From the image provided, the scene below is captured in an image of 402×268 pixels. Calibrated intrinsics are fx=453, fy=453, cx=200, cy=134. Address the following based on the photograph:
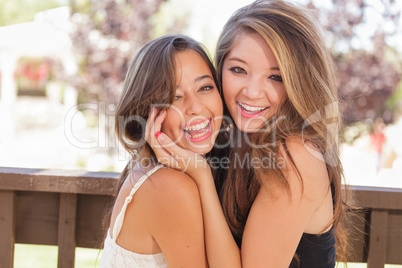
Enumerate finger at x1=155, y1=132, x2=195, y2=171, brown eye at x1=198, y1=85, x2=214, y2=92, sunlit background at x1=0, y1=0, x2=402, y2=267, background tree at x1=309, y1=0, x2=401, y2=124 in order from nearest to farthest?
finger at x1=155, y1=132, x2=195, y2=171 → brown eye at x1=198, y1=85, x2=214, y2=92 → background tree at x1=309, y1=0, x2=401, y2=124 → sunlit background at x1=0, y1=0, x2=402, y2=267

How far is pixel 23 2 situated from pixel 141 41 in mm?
18149

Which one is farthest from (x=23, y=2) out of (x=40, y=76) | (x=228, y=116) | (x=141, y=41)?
(x=228, y=116)

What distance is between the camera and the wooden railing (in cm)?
216

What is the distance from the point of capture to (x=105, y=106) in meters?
6.83

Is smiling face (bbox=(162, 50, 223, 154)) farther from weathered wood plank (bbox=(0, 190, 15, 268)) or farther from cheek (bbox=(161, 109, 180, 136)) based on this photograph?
weathered wood plank (bbox=(0, 190, 15, 268))

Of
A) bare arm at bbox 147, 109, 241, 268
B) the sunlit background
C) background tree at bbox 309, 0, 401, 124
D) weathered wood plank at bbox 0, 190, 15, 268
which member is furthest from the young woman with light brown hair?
background tree at bbox 309, 0, 401, 124

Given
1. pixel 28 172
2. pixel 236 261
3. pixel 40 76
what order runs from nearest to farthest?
pixel 236 261 → pixel 28 172 → pixel 40 76

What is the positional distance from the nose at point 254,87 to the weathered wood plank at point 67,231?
0.99 m

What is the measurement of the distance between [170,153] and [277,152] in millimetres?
489

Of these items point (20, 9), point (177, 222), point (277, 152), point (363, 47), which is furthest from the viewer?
point (20, 9)

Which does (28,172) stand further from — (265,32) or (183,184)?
(265,32)

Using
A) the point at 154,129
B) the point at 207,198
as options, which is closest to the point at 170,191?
the point at 207,198

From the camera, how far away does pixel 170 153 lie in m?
2.10

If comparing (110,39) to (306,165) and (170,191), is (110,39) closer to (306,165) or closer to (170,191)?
(170,191)
